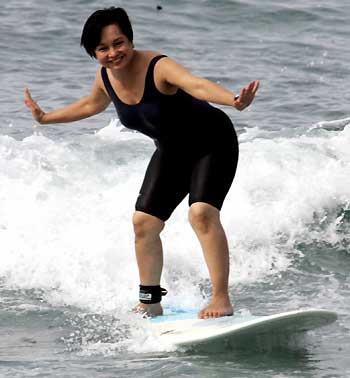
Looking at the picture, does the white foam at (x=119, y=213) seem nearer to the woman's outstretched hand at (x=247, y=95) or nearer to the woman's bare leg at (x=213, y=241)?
the woman's bare leg at (x=213, y=241)

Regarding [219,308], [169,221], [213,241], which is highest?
[169,221]

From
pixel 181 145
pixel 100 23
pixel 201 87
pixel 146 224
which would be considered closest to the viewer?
pixel 201 87

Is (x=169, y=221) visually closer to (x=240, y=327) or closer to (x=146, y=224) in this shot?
(x=146, y=224)

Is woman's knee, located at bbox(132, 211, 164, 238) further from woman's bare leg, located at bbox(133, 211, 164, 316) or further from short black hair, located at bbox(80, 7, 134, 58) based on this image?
short black hair, located at bbox(80, 7, 134, 58)

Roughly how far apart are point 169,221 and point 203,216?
2817 millimetres

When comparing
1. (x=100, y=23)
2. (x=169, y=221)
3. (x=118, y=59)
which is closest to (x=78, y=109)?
(x=118, y=59)

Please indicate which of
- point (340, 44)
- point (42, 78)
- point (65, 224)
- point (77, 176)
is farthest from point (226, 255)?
point (340, 44)

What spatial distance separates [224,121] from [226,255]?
73 centimetres

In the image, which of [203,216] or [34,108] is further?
[34,108]

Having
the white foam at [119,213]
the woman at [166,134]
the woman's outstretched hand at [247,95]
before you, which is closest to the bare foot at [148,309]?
the woman at [166,134]

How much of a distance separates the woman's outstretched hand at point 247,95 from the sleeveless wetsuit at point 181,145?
2.49 ft

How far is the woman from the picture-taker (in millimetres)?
6000

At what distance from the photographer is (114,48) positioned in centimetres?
600

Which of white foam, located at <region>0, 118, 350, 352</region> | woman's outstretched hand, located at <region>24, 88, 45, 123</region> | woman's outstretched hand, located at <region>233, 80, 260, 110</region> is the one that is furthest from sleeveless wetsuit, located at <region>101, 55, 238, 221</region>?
white foam, located at <region>0, 118, 350, 352</region>
